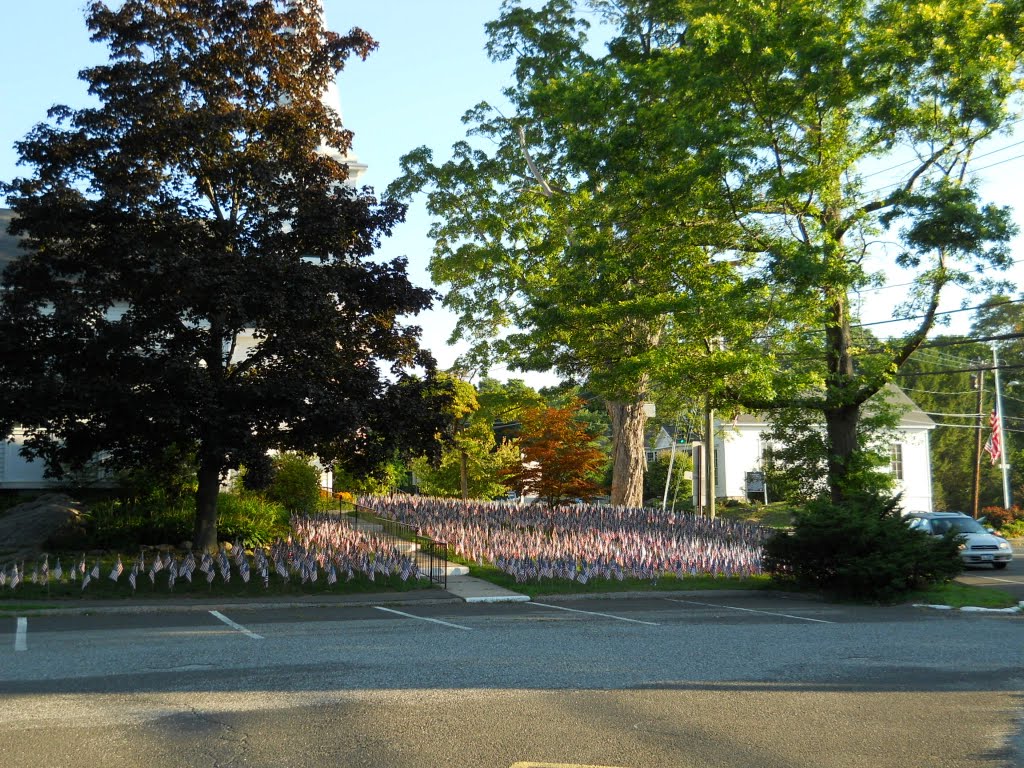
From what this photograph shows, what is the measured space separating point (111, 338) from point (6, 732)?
994 cm

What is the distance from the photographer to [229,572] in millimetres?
16859

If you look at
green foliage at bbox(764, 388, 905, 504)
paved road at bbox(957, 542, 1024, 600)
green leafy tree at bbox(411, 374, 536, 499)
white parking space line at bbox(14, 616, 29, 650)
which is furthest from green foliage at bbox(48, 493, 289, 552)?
paved road at bbox(957, 542, 1024, 600)

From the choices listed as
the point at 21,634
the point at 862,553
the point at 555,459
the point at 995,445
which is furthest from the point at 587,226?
the point at 995,445

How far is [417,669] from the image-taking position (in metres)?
9.71

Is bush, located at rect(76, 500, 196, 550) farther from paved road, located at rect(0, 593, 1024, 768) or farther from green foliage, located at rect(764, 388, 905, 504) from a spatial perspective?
green foliage, located at rect(764, 388, 905, 504)

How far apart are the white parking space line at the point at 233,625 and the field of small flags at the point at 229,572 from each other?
5.11 ft

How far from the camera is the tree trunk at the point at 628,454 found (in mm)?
31625

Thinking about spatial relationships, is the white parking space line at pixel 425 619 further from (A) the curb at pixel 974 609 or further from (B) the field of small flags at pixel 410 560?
(A) the curb at pixel 974 609

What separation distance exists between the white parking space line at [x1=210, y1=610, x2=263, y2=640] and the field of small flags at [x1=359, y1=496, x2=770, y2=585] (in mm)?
6060

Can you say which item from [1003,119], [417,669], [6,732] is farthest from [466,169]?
[6,732]

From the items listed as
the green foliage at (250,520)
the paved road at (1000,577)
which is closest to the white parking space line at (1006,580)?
the paved road at (1000,577)

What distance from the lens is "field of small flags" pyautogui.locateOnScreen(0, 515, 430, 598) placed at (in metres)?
15.8

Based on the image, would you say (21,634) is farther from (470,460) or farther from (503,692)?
(470,460)

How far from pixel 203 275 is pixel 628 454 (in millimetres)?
19696
